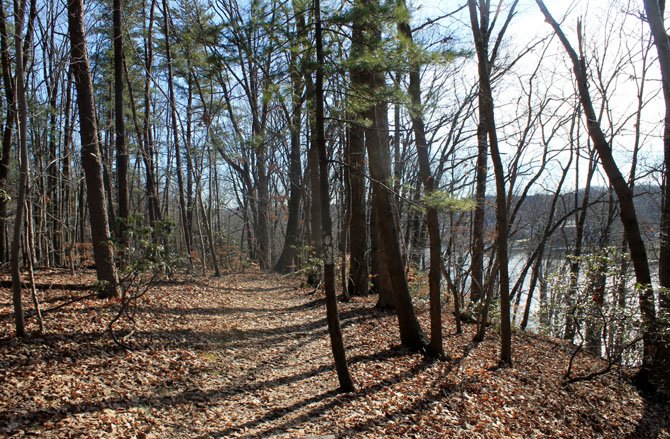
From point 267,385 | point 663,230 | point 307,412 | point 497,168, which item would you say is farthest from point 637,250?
point 267,385

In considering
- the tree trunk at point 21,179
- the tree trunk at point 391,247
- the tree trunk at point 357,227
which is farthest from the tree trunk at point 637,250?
the tree trunk at point 21,179

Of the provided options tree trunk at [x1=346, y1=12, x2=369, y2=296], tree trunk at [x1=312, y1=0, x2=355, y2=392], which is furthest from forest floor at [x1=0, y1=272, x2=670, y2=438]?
tree trunk at [x1=346, y1=12, x2=369, y2=296]

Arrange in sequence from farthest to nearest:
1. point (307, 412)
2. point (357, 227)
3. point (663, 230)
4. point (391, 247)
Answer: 1. point (357, 227)
2. point (663, 230)
3. point (391, 247)
4. point (307, 412)

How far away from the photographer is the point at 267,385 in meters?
5.78

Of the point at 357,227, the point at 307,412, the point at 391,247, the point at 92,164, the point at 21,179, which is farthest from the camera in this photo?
the point at 357,227

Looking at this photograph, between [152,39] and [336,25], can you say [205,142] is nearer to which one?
[152,39]

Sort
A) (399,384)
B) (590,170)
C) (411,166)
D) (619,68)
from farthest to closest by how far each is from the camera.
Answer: (411,166)
(590,170)
(619,68)
(399,384)

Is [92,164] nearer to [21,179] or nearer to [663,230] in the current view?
[21,179]

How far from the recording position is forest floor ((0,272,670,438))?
14.2 ft

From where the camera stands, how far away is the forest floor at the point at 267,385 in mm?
4332

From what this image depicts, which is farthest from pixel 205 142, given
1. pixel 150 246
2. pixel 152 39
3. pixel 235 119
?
pixel 150 246

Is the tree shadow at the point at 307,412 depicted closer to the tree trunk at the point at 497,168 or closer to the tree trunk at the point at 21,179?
the tree trunk at the point at 497,168

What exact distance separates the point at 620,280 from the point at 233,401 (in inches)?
284

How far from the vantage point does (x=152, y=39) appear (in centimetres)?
1563
